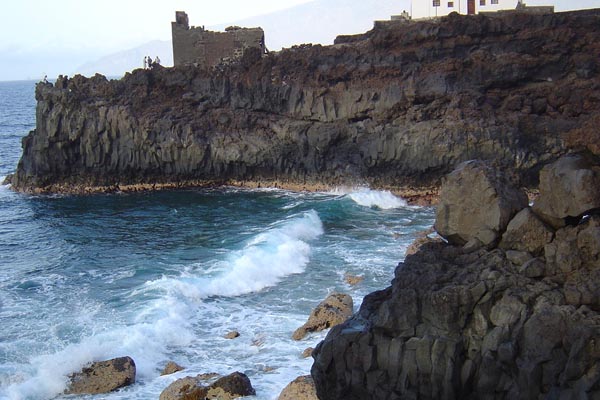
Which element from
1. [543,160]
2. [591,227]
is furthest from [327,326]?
[543,160]

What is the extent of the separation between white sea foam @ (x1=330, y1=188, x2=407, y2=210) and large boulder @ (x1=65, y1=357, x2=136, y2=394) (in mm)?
20041

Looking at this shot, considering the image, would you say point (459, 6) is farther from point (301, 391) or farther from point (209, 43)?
point (301, 391)

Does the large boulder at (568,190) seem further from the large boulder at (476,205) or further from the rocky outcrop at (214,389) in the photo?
the rocky outcrop at (214,389)

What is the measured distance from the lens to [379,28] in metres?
43.1

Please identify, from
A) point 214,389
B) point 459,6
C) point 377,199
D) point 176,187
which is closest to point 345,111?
point 377,199

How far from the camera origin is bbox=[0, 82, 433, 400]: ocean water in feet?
57.0

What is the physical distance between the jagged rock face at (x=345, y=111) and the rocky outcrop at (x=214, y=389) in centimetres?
2298

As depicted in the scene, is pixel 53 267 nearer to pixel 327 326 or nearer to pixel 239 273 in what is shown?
pixel 239 273

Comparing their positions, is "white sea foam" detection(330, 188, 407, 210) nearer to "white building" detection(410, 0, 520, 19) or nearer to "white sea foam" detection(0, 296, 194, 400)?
"white sea foam" detection(0, 296, 194, 400)

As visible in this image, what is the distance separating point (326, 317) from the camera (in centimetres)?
1806

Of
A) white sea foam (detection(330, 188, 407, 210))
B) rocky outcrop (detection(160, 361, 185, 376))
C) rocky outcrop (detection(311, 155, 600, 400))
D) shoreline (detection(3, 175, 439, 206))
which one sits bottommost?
rocky outcrop (detection(160, 361, 185, 376))

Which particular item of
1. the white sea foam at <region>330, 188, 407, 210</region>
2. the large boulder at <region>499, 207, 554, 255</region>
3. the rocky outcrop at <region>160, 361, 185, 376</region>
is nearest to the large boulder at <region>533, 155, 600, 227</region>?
the large boulder at <region>499, 207, 554, 255</region>

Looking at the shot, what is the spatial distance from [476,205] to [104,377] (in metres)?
9.47

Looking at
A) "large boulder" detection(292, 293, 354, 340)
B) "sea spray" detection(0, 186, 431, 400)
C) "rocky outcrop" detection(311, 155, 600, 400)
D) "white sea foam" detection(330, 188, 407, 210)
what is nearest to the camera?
"rocky outcrop" detection(311, 155, 600, 400)
